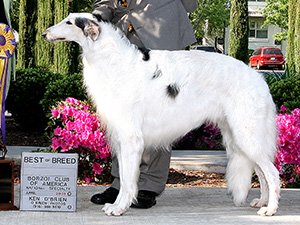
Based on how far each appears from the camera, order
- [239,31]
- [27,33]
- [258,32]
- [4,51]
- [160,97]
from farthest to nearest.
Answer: [258,32] → [239,31] → [27,33] → [4,51] → [160,97]

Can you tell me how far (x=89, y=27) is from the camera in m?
3.97

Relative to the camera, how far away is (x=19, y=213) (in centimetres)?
404

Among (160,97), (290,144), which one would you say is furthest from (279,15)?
(160,97)

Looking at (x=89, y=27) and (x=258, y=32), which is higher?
(x=89, y=27)

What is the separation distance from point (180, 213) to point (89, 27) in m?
1.70

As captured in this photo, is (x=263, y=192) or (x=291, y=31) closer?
(x=263, y=192)

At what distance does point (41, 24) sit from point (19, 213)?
7039 mm

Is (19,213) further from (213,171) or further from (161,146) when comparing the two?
(213,171)

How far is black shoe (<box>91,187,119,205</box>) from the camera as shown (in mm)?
4488

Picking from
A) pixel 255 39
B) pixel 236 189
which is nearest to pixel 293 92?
pixel 236 189

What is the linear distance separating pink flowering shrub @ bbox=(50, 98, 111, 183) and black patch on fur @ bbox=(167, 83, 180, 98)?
1.77 m

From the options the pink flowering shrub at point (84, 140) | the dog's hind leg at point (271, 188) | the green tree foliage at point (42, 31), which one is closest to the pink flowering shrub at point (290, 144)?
the dog's hind leg at point (271, 188)

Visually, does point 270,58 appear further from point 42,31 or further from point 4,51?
point 4,51

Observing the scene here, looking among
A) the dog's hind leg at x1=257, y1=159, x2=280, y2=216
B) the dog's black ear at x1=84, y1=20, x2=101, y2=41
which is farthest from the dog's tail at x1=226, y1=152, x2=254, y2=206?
the dog's black ear at x1=84, y1=20, x2=101, y2=41
